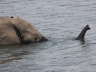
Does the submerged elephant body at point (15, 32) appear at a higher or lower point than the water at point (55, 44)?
higher

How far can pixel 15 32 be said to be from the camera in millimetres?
15242

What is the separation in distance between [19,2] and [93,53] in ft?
41.9

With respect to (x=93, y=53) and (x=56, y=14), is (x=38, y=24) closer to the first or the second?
(x=56, y=14)

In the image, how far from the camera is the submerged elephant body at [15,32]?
1512 cm

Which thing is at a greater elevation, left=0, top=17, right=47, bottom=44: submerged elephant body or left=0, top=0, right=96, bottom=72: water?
left=0, top=17, right=47, bottom=44: submerged elephant body

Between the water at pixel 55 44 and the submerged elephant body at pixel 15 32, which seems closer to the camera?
the water at pixel 55 44

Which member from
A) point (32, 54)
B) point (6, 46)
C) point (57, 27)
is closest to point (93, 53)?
point (32, 54)

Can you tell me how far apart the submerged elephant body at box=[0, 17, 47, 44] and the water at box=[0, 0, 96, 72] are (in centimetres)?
31

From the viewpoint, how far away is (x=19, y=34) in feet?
50.2

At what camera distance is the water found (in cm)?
1262

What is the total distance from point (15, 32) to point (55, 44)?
1.55m

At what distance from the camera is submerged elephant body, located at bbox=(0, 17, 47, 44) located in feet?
49.6

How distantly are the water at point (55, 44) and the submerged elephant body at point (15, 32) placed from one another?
1.03 ft

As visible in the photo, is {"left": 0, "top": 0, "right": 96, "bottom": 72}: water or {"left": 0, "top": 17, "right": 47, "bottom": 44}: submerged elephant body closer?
{"left": 0, "top": 0, "right": 96, "bottom": 72}: water
